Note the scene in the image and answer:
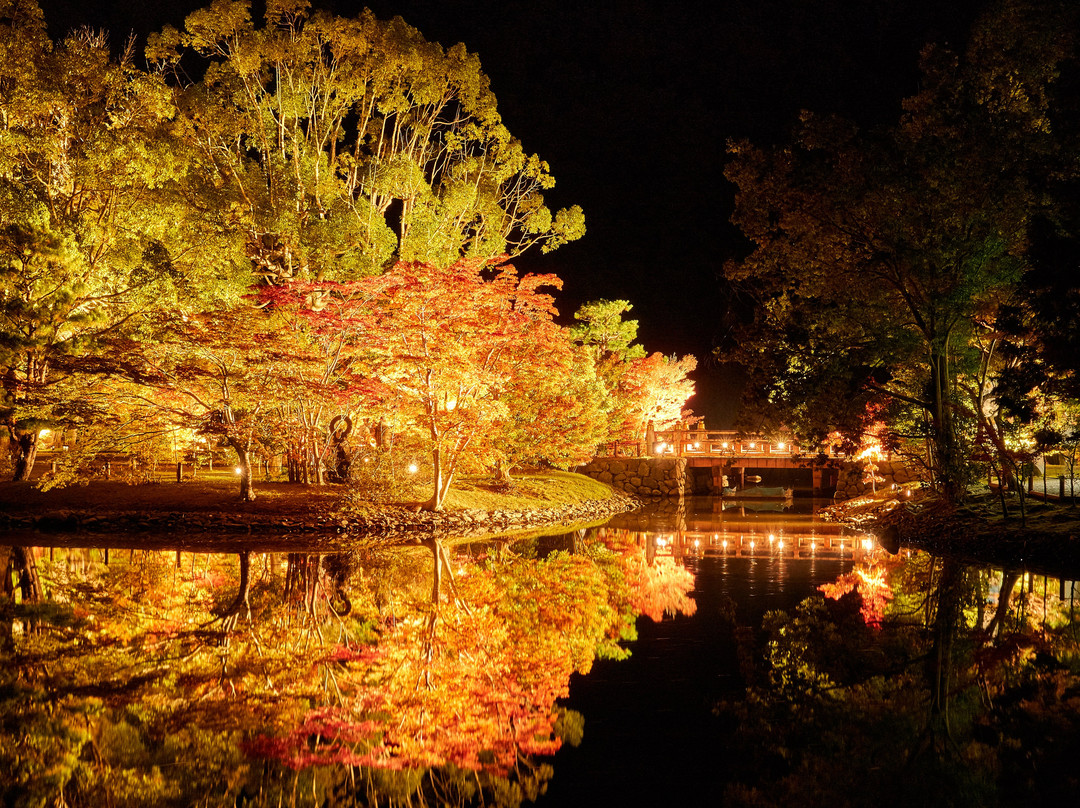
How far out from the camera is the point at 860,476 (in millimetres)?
32281

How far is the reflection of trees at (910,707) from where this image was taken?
4.63m

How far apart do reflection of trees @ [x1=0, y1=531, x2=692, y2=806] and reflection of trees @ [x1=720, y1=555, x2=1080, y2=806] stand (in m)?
1.40

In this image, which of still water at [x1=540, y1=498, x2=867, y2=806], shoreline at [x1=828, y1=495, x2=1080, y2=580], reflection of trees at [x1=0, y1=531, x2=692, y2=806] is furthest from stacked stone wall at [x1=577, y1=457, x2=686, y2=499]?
reflection of trees at [x1=0, y1=531, x2=692, y2=806]

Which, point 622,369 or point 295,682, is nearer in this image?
point 295,682

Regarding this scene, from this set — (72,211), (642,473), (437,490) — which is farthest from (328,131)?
(642,473)

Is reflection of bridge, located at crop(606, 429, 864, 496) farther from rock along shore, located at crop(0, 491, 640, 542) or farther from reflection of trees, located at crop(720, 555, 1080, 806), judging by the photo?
reflection of trees, located at crop(720, 555, 1080, 806)

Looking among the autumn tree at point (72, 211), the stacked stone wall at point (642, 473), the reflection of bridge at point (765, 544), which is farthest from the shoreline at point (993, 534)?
the autumn tree at point (72, 211)

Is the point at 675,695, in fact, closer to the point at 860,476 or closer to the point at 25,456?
the point at 25,456

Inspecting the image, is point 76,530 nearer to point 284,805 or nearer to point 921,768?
point 284,805

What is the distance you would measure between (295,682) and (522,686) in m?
1.76

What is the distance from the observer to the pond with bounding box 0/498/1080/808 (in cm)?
466

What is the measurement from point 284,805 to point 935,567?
1197 cm

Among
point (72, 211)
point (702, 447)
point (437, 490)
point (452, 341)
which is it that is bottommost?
point (437, 490)

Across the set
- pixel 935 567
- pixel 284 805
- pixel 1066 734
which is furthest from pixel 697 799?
pixel 935 567
